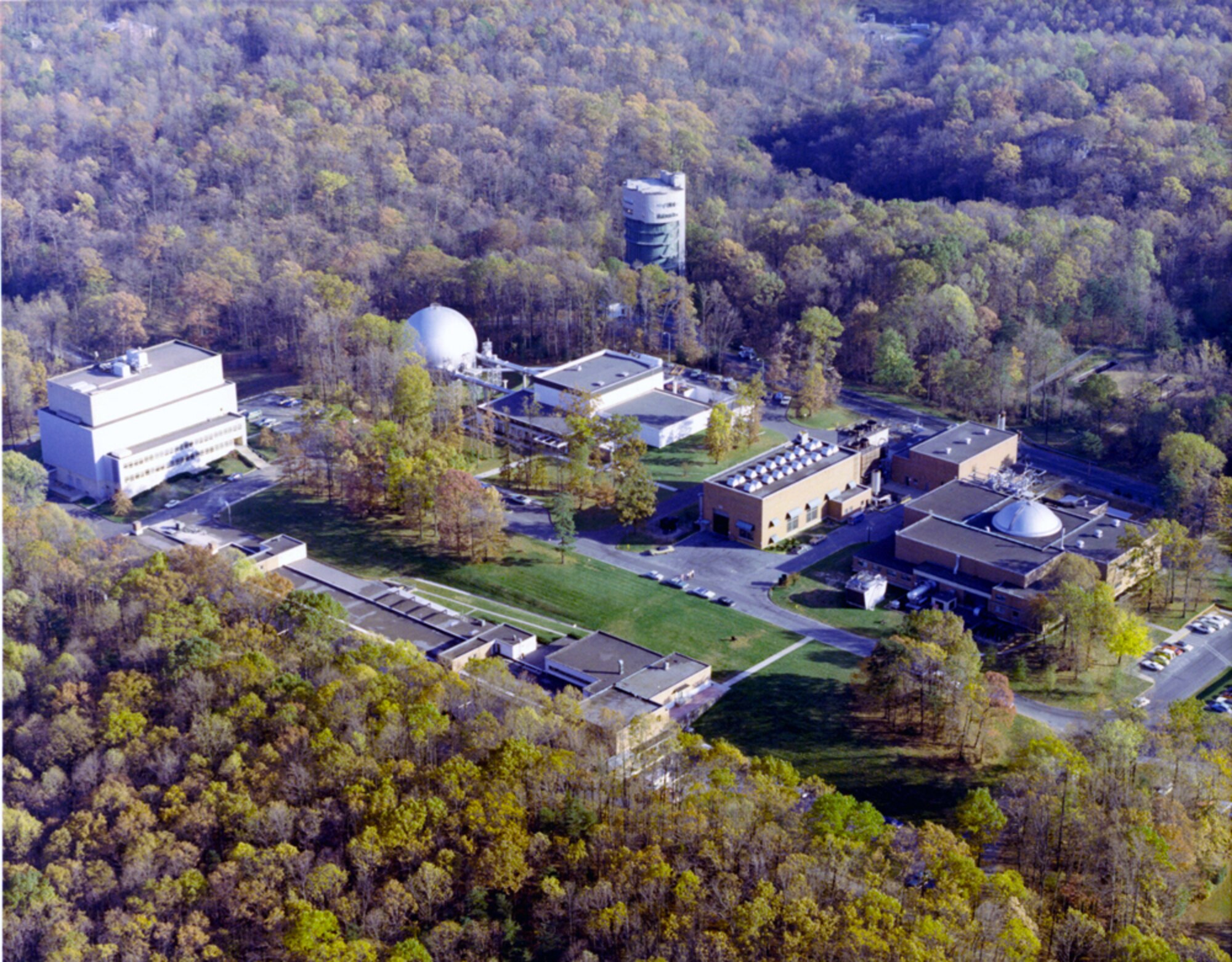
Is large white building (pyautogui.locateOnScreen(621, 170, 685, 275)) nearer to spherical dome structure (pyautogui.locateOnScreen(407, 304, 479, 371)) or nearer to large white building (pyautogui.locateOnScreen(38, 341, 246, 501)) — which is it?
spherical dome structure (pyautogui.locateOnScreen(407, 304, 479, 371))

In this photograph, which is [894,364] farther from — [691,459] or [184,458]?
[184,458]

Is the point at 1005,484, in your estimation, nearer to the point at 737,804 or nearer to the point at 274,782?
the point at 737,804

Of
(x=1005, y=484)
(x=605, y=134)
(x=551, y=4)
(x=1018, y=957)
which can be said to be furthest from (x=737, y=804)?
(x=551, y=4)

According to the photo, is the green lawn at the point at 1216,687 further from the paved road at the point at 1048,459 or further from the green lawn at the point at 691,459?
the green lawn at the point at 691,459

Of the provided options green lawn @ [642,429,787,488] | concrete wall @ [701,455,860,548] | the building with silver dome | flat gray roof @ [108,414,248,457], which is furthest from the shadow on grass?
flat gray roof @ [108,414,248,457]

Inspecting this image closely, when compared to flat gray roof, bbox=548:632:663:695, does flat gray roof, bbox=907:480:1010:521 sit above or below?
above

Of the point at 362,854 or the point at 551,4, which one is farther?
the point at 551,4
